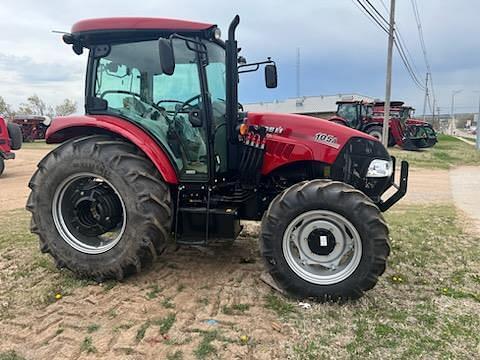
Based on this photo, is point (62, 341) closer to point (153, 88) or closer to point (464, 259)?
point (153, 88)

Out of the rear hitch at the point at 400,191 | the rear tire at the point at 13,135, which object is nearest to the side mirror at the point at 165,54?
the rear hitch at the point at 400,191

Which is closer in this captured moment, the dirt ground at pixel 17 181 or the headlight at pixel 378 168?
the headlight at pixel 378 168

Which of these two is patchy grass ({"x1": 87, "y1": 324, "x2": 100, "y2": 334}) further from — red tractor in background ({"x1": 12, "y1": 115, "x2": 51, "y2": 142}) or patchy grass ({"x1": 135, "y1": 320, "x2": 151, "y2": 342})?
red tractor in background ({"x1": 12, "y1": 115, "x2": 51, "y2": 142})

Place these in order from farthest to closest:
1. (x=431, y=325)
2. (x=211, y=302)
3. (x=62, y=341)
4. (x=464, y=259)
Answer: (x=464, y=259) → (x=211, y=302) → (x=431, y=325) → (x=62, y=341)

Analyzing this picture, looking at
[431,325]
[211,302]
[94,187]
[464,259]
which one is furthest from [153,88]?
[464,259]

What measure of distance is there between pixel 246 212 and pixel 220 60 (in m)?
1.58

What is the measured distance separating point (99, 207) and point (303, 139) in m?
2.08

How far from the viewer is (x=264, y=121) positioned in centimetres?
413

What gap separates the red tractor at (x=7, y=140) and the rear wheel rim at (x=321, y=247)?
1130 centimetres

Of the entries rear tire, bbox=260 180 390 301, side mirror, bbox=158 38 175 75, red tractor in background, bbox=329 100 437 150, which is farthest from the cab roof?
red tractor in background, bbox=329 100 437 150

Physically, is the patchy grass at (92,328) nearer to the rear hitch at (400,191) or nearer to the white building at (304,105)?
the rear hitch at (400,191)

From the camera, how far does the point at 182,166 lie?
159 inches

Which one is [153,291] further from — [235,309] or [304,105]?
[304,105]

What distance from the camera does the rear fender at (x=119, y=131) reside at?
3795 millimetres
